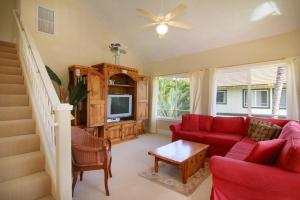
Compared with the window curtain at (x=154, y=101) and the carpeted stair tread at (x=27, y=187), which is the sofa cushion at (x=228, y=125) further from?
the carpeted stair tread at (x=27, y=187)

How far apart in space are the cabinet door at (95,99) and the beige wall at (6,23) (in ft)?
7.60

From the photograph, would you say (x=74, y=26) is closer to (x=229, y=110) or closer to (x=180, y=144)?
(x=180, y=144)

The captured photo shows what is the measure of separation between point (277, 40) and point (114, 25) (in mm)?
4333

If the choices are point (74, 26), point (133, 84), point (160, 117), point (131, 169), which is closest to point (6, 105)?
point (131, 169)

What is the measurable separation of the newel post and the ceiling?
338 centimetres

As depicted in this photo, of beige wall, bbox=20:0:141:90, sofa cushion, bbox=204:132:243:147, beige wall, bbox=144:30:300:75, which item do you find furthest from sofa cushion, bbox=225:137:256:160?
beige wall, bbox=20:0:141:90

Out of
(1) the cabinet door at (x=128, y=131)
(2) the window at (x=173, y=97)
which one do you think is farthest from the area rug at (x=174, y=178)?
(2) the window at (x=173, y=97)

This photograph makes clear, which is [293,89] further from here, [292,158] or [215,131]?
[292,158]

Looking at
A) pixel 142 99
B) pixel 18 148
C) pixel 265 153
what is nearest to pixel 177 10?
pixel 265 153

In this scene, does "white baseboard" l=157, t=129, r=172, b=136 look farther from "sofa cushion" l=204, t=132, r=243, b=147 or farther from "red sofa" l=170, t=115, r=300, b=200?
"red sofa" l=170, t=115, r=300, b=200

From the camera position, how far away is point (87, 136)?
264 cm

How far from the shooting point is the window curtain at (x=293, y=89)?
11.6ft

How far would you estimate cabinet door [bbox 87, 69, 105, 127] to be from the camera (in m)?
4.05

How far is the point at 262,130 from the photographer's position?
3.29 m
